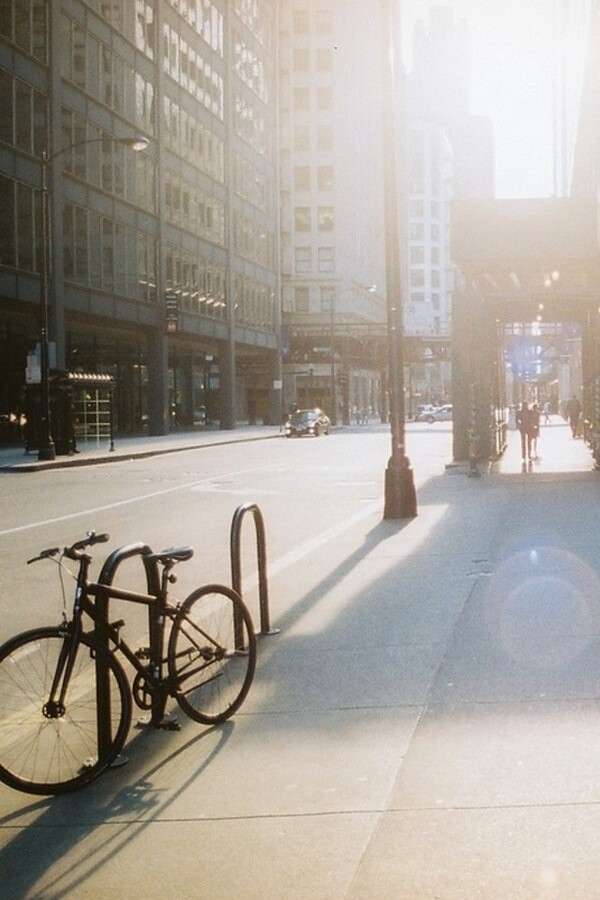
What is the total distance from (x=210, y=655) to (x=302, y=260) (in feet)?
376

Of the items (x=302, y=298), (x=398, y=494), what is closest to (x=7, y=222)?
(x=398, y=494)

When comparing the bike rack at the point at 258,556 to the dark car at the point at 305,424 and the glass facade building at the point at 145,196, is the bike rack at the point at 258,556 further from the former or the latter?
the dark car at the point at 305,424

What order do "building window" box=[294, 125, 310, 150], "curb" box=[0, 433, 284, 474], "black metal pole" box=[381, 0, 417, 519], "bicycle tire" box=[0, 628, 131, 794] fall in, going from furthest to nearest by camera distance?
1. "building window" box=[294, 125, 310, 150]
2. "curb" box=[0, 433, 284, 474]
3. "black metal pole" box=[381, 0, 417, 519]
4. "bicycle tire" box=[0, 628, 131, 794]

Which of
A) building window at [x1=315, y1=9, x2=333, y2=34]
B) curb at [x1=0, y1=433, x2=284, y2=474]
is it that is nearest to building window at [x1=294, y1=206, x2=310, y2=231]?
building window at [x1=315, y1=9, x2=333, y2=34]

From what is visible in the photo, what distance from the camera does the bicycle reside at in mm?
5625

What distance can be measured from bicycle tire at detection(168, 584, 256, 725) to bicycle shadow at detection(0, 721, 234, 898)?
33 centimetres

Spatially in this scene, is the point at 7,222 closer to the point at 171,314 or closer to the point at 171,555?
the point at 171,314

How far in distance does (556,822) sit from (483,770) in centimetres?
79

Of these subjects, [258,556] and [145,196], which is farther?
[145,196]

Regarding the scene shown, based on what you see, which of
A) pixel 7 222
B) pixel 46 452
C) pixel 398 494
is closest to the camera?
pixel 398 494

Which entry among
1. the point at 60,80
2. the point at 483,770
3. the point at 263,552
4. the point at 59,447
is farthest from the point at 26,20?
the point at 483,770

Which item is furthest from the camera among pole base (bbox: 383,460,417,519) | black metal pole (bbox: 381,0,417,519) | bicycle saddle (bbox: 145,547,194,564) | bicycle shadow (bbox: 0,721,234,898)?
pole base (bbox: 383,460,417,519)

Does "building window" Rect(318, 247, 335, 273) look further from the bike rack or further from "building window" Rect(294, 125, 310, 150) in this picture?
the bike rack

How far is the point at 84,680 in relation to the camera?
19.8 feet
